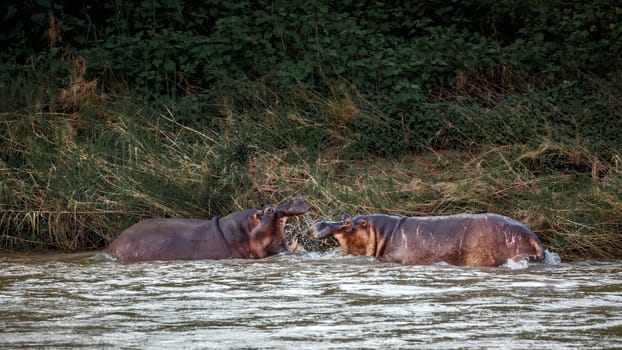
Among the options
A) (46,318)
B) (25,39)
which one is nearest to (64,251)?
(46,318)

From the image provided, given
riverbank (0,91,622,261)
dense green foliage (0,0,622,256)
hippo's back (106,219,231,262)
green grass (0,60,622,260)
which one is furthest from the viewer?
dense green foliage (0,0,622,256)

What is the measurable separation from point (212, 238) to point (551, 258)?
268 cm

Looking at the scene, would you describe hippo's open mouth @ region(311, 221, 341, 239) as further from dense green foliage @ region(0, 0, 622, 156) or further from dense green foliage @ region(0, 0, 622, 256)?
dense green foliage @ region(0, 0, 622, 156)

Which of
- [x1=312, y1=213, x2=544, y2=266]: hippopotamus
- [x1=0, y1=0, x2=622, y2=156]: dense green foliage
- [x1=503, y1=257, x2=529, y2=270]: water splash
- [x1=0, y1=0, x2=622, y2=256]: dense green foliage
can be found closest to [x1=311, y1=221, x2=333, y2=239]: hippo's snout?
[x1=312, y1=213, x2=544, y2=266]: hippopotamus

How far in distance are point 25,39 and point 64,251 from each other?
4797 mm

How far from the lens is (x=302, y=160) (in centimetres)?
1115

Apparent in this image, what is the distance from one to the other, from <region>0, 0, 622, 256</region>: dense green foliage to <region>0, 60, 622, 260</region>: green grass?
24mm

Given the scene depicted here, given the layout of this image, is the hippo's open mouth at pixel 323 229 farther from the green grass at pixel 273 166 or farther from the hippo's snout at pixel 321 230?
the green grass at pixel 273 166

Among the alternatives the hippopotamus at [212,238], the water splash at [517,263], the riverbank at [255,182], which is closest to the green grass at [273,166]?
the riverbank at [255,182]

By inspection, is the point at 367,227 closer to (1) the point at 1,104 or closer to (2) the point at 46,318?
(2) the point at 46,318

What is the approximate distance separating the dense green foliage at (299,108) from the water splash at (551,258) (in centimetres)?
23

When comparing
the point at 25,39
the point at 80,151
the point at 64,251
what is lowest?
the point at 64,251

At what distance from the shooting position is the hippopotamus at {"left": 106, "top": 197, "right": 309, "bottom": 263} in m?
9.34

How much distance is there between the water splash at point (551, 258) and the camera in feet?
28.5
